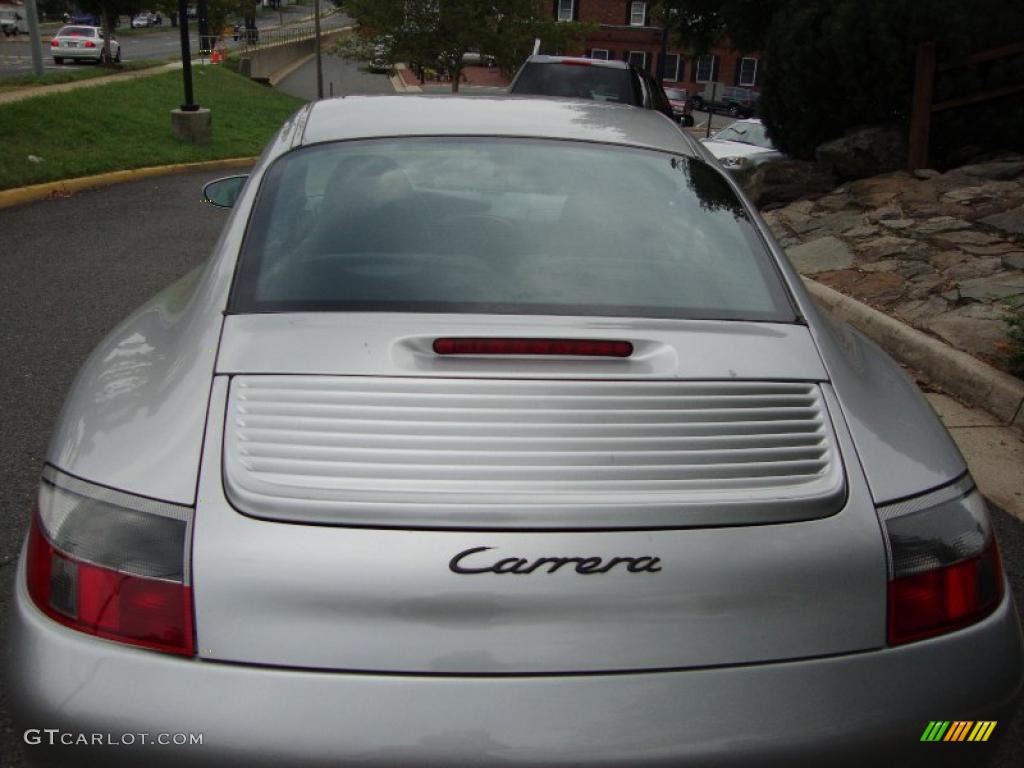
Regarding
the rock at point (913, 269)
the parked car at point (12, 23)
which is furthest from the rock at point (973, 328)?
the parked car at point (12, 23)

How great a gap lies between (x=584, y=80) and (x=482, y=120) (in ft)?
31.8

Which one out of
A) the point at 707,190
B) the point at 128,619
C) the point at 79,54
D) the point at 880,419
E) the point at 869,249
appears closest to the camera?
the point at 128,619

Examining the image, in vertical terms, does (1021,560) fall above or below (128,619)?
below

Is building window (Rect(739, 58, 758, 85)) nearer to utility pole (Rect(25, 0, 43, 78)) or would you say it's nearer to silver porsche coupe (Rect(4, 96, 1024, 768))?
utility pole (Rect(25, 0, 43, 78))

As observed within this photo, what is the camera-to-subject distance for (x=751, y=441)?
195 cm

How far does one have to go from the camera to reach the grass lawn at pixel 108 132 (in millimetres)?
12755

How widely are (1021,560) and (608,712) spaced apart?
8.75 feet

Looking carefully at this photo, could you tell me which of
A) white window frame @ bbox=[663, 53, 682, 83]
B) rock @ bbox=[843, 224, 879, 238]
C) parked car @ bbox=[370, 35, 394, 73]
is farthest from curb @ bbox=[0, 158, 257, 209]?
white window frame @ bbox=[663, 53, 682, 83]

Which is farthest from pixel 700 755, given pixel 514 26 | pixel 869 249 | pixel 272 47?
pixel 272 47

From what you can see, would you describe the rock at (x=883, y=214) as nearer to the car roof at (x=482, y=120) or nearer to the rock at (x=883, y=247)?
the rock at (x=883, y=247)

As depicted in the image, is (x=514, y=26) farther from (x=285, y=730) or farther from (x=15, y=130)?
(x=285, y=730)

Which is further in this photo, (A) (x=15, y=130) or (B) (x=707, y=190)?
(A) (x=15, y=130)

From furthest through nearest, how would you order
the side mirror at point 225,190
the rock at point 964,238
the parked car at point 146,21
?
the parked car at point 146,21 < the rock at point 964,238 < the side mirror at point 225,190

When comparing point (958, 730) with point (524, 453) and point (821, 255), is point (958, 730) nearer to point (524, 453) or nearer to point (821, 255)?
point (524, 453)
